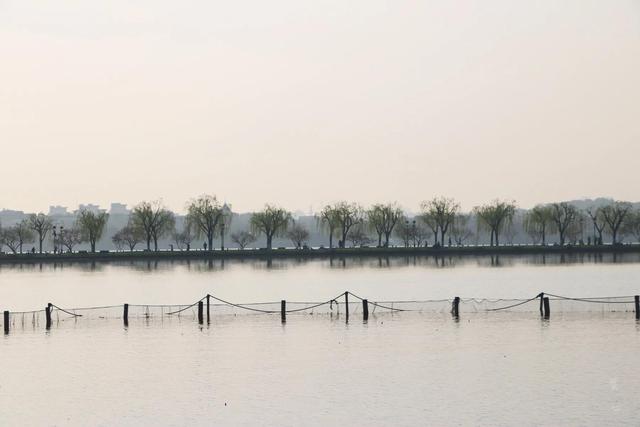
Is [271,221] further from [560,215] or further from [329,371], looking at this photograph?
[329,371]

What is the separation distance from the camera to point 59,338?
151ft

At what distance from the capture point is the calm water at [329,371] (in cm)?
2858

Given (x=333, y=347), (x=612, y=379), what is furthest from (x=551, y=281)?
(x=612, y=379)

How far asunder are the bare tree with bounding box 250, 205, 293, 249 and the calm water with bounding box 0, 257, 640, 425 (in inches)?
4471

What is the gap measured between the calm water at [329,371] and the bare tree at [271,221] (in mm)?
113555

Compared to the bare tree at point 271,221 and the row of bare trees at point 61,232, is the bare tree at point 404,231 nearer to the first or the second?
the bare tree at point 271,221

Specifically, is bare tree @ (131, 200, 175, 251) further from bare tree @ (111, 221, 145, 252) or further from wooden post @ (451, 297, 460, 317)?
wooden post @ (451, 297, 460, 317)

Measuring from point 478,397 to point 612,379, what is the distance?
5.04m

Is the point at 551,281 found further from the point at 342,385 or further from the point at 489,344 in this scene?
the point at 342,385

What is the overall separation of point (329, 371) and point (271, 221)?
439 ft

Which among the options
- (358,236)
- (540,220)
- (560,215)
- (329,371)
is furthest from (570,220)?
(329,371)

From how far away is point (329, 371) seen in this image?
116 feet

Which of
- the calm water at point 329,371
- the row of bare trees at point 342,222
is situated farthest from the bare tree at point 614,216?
the calm water at point 329,371

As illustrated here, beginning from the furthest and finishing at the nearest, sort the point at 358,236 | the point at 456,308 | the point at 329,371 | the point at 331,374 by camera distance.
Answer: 1. the point at 358,236
2. the point at 456,308
3. the point at 329,371
4. the point at 331,374
